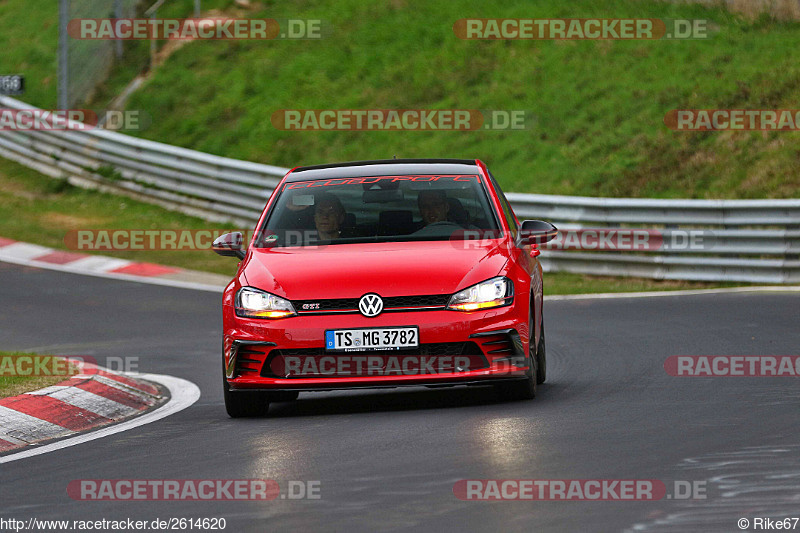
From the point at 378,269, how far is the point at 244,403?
47.4 inches

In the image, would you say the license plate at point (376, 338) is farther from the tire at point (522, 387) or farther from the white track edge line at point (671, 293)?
the white track edge line at point (671, 293)

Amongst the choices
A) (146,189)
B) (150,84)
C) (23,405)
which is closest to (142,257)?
(146,189)

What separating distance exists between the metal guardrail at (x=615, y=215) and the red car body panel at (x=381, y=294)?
8699 millimetres

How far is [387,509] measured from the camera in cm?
569

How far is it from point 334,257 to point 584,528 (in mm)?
3841

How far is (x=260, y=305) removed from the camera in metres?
8.60

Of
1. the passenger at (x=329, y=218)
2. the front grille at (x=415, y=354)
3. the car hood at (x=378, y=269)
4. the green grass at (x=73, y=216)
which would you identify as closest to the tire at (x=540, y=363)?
the car hood at (x=378, y=269)

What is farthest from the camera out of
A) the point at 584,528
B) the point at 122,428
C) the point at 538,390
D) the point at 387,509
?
the point at 538,390

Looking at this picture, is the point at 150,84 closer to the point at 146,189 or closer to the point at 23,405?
the point at 146,189

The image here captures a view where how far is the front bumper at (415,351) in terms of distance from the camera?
27.4 ft

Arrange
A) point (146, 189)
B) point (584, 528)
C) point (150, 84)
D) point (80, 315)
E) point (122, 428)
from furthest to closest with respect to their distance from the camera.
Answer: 1. point (150, 84)
2. point (146, 189)
3. point (80, 315)
4. point (122, 428)
5. point (584, 528)

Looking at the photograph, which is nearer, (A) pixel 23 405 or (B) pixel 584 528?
(B) pixel 584 528

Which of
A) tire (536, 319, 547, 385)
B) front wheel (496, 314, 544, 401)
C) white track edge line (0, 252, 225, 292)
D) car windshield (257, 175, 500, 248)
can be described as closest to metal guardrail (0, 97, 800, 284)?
white track edge line (0, 252, 225, 292)

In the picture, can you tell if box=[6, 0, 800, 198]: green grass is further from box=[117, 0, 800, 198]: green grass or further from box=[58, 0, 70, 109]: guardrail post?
box=[58, 0, 70, 109]: guardrail post
